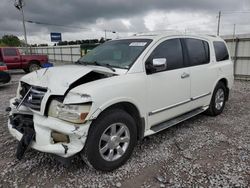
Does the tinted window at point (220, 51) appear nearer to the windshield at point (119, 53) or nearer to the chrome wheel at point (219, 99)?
the chrome wheel at point (219, 99)

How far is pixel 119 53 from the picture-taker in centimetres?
346

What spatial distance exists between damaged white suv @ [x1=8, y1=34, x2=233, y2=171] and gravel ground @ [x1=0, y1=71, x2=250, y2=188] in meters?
0.27

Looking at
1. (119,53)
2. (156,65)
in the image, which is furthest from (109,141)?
(119,53)

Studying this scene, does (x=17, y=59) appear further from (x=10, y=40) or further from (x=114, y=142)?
(x=10, y=40)

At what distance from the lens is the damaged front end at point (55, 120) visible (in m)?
2.34

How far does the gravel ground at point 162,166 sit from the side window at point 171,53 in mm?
1317

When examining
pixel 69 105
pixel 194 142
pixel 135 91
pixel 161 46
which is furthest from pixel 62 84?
pixel 194 142

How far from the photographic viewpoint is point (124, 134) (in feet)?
9.30

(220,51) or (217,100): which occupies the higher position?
(220,51)

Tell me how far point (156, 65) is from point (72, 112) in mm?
1351

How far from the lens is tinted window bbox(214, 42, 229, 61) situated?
4708mm

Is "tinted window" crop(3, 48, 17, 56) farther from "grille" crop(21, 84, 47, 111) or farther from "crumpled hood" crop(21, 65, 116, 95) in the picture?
"grille" crop(21, 84, 47, 111)

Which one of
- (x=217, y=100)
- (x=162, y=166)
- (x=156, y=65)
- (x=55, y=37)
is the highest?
(x=55, y=37)

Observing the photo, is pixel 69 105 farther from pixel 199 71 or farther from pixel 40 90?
pixel 199 71
